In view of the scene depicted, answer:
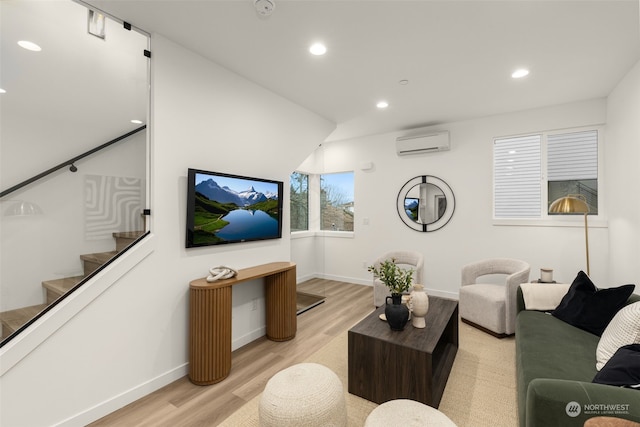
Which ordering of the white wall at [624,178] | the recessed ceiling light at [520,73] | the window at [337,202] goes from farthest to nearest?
the window at [337,202] < the recessed ceiling light at [520,73] < the white wall at [624,178]

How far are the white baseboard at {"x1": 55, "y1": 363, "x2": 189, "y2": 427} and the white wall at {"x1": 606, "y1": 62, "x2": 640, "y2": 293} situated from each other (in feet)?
13.9

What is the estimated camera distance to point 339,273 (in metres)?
5.50

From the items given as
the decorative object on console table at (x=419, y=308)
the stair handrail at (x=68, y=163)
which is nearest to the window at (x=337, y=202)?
the decorative object on console table at (x=419, y=308)

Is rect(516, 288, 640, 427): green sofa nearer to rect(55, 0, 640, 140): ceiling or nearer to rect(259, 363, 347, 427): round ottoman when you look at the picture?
rect(259, 363, 347, 427): round ottoman

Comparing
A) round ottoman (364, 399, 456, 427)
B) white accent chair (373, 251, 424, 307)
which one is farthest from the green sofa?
white accent chair (373, 251, 424, 307)

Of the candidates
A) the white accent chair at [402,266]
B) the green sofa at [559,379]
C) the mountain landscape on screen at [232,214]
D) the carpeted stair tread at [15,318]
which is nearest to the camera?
the green sofa at [559,379]

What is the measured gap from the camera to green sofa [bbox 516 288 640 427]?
1130 millimetres

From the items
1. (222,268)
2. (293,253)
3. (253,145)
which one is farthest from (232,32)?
(293,253)

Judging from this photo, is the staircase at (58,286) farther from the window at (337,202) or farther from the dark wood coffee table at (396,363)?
the window at (337,202)

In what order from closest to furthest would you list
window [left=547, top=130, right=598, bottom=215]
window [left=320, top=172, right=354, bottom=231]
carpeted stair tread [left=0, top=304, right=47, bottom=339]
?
carpeted stair tread [left=0, top=304, right=47, bottom=339]
window [left=547, top=130, right=598, bottom=215]
window [left=320, top=172, right=354, bottom=231]

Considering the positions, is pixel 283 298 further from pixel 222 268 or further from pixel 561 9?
pixel 561 9

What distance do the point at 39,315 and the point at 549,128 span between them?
5.46 m

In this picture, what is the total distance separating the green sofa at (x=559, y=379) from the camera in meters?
1.13

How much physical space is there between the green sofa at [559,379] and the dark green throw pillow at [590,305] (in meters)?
0.07
